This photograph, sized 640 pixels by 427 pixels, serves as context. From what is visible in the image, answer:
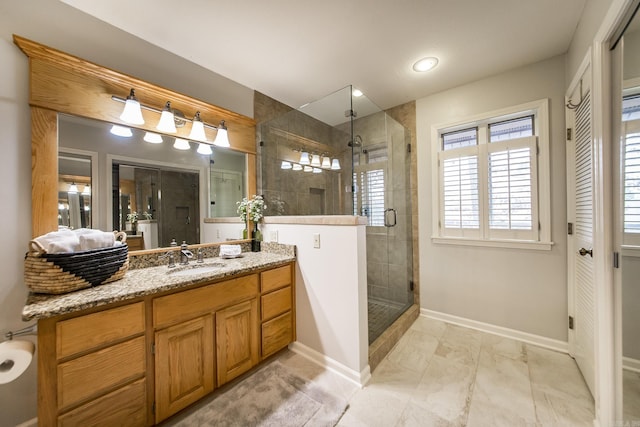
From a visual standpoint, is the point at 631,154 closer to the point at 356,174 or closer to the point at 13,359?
the point at 356,174

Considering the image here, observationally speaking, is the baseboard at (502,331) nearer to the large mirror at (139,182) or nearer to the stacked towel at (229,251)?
the stacked towel at (229,251)

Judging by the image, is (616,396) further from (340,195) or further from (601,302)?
(340,195)

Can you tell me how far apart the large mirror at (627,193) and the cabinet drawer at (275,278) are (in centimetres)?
194

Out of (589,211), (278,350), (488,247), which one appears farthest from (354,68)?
(278,350)

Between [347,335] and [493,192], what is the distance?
1937mm

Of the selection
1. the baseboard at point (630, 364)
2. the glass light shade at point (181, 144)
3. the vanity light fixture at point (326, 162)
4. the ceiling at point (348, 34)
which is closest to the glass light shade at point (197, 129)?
the glass light shade at point (181, 144)

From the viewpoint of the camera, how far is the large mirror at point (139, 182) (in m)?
1.44

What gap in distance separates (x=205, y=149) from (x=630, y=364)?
123 inches

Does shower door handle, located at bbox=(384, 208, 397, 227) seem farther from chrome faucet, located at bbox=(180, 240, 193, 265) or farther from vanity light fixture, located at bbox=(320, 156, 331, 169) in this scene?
chrome faucet, located at bbox=(180, 240, 193, 265)

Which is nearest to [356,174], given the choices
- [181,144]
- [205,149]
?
[205,149]

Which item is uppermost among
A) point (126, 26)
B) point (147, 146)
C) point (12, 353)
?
point (126, 26)

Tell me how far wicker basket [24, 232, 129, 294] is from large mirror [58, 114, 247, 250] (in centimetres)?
42

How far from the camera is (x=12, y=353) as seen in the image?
0.96m

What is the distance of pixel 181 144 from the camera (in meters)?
1.92
